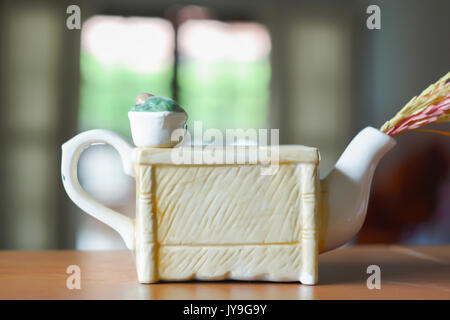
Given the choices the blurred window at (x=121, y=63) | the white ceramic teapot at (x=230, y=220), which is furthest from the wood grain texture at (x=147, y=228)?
the blurred window at (x=121, y=63)

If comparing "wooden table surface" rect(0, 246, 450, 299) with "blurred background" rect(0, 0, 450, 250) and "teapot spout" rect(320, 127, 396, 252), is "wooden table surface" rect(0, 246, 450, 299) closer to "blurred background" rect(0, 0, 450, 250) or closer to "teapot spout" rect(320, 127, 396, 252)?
"teapot spout" rect(320, 127, 396, 252)

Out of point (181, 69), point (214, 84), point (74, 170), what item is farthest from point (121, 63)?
point (74, 170)

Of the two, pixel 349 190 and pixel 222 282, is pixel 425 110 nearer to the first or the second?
pixel 349 190

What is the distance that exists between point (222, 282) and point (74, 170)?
193 mm

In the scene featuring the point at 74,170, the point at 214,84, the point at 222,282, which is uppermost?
the point at 214,84

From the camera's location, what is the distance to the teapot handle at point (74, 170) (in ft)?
1.72

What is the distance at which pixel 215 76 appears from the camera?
2.50 metres

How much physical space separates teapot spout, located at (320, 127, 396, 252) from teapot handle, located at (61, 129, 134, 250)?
0.20m

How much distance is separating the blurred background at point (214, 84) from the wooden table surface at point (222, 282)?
1708mm

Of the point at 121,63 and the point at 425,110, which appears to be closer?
the point at 425,110

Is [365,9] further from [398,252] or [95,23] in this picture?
[398,252]

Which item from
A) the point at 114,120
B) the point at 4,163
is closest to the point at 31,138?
the point at 4,163

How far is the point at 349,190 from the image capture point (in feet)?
1.73
